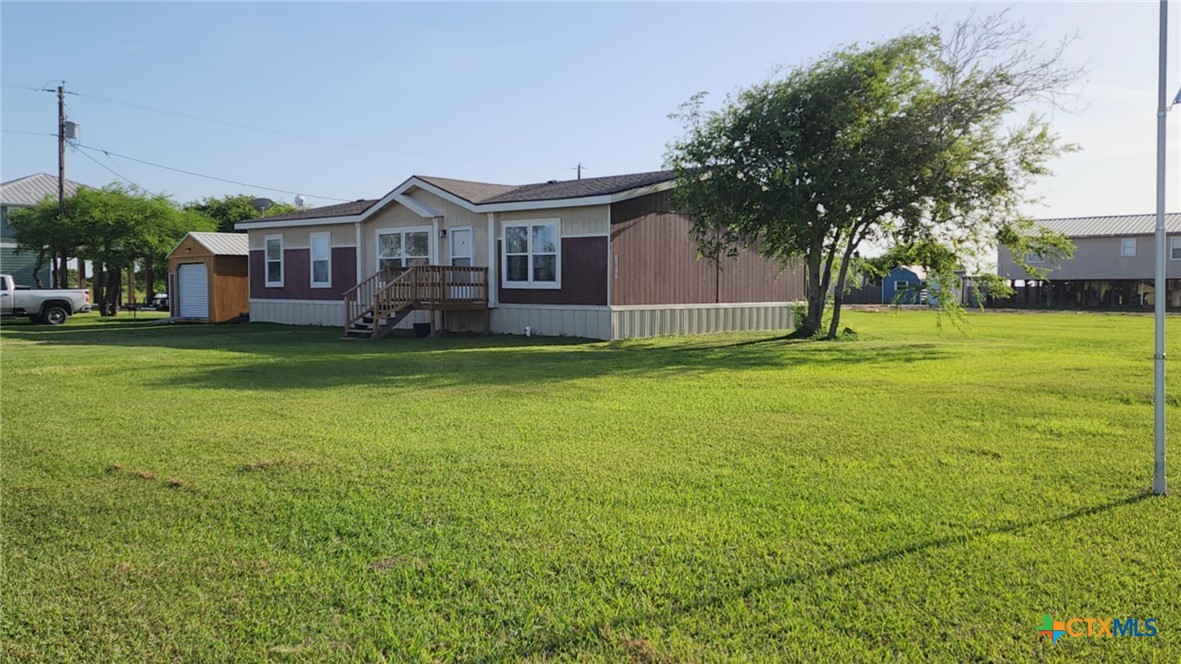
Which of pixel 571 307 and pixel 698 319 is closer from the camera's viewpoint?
pixel 571 307

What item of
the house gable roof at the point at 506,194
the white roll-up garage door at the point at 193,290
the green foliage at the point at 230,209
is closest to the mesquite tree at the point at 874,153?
the house gable roof at the point at 506,194

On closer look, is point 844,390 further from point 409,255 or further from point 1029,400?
point 409,255

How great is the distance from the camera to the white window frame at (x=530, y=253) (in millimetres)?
19297

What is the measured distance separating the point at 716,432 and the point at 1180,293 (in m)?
47.7

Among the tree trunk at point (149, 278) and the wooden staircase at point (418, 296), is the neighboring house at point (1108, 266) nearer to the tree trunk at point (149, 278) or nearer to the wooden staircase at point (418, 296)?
the wooden staircase at point (418, 296)

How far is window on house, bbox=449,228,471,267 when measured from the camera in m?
21.1

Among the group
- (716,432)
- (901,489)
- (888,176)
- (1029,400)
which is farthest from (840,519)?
(888,176)

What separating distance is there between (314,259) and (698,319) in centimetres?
1178

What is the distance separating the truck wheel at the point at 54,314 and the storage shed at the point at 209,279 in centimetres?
334

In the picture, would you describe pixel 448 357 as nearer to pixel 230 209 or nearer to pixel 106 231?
pixel 106 231

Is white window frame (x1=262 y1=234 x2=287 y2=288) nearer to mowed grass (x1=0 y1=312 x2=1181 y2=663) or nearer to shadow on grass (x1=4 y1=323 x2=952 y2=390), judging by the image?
shadow on grass (x1=4 y1=323 x2=952 y2=390)

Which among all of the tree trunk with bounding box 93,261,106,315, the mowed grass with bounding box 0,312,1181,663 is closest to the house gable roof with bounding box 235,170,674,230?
the mowed grass with bounding box 0,312,1181,663

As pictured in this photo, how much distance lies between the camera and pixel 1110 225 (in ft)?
149

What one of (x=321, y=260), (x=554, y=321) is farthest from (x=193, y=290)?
(x=554, y=321)
